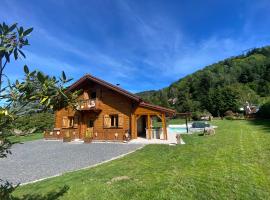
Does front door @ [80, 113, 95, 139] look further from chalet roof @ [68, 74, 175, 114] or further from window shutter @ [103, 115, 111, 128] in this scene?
chalet roof @ [68, 74, 175, 114]

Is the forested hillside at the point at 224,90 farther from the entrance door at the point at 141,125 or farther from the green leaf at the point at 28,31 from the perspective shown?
the green leaf at the point at 28,31

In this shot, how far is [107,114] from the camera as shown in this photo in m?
20.0

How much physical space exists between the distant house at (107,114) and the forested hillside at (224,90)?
31461 mm

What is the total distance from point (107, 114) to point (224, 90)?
39.7 m

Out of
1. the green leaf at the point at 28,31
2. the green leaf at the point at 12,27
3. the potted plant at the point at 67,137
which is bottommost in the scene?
the potted plant at the point at 67,137

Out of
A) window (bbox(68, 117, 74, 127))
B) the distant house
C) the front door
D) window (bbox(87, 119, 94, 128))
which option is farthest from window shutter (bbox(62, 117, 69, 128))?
window (bbox(87, 119, 94, 128))

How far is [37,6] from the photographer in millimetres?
10781

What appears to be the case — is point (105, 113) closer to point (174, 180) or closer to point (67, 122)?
point (67, 122)

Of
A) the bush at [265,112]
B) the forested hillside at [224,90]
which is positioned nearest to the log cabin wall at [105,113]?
the bush at [265,112]

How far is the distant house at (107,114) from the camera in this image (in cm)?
1861

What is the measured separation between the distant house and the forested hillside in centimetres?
3146

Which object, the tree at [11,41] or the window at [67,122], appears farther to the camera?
the window at [67,122]

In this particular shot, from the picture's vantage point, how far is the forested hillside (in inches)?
2013

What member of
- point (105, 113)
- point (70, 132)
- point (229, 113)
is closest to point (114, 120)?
point (105, 113)
